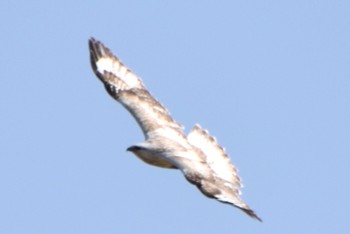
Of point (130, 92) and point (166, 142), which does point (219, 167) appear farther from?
point (130, 92)

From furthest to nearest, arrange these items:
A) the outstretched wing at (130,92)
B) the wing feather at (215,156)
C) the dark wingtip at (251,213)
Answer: the outstretched wing at (130,92) → the wing feather at (215,156) → the dark wingtip at (251,213)

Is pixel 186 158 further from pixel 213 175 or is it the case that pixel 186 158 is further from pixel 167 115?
pixel 167 115

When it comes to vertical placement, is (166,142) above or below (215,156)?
below

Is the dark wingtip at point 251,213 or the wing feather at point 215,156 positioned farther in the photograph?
the wing feather at point 215,156

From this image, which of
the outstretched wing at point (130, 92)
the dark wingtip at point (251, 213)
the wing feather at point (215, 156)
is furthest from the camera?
the outstretched wing at point (130, 92)

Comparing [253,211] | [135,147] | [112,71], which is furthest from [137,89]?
[253,211]

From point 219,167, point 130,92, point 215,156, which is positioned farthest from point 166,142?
point 130,92

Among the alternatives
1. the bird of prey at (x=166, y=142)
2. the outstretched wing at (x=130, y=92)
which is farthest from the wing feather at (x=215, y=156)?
the outstretched wing at (x=130, y=92)

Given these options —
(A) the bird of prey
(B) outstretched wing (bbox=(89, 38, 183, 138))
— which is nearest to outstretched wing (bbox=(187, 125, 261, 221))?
(A) the bird of prey

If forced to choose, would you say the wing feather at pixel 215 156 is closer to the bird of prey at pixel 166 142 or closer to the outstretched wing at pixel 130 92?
the bird of prey at pixel 166 142
